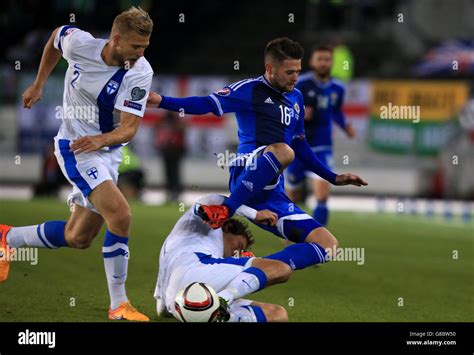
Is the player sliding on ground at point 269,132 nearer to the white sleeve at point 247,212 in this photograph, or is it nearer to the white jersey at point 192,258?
the white sleeve at point 247,212

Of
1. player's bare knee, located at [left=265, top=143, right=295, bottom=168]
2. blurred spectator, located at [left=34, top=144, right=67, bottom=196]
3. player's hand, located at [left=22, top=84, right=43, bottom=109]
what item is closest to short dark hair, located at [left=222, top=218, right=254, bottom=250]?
player's bare knee, located at [left=265, top=143, right=295, bottom=168]

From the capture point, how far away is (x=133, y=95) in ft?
22.6

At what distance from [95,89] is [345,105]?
1639cm

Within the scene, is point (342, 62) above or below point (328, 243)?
above

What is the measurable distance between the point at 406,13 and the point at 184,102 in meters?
19.2

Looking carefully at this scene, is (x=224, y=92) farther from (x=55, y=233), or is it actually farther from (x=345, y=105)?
(x=345, y=105)

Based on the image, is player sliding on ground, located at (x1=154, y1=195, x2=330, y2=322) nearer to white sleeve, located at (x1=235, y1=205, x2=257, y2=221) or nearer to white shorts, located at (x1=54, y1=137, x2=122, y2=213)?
white sleeve, located at (x1=235, y1=205, x2=257, y2=221)

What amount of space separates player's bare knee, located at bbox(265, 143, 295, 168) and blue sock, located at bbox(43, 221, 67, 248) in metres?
1.55

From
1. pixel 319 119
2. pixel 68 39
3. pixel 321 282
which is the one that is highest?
pixel 68 39

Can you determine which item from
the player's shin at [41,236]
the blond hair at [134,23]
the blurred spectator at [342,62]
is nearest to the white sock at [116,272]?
the player's shin at [41,236]

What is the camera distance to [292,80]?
24.0ft

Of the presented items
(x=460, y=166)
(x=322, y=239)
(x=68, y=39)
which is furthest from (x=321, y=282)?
(x=460, y=166)

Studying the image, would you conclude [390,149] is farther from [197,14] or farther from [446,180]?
[197,14]
